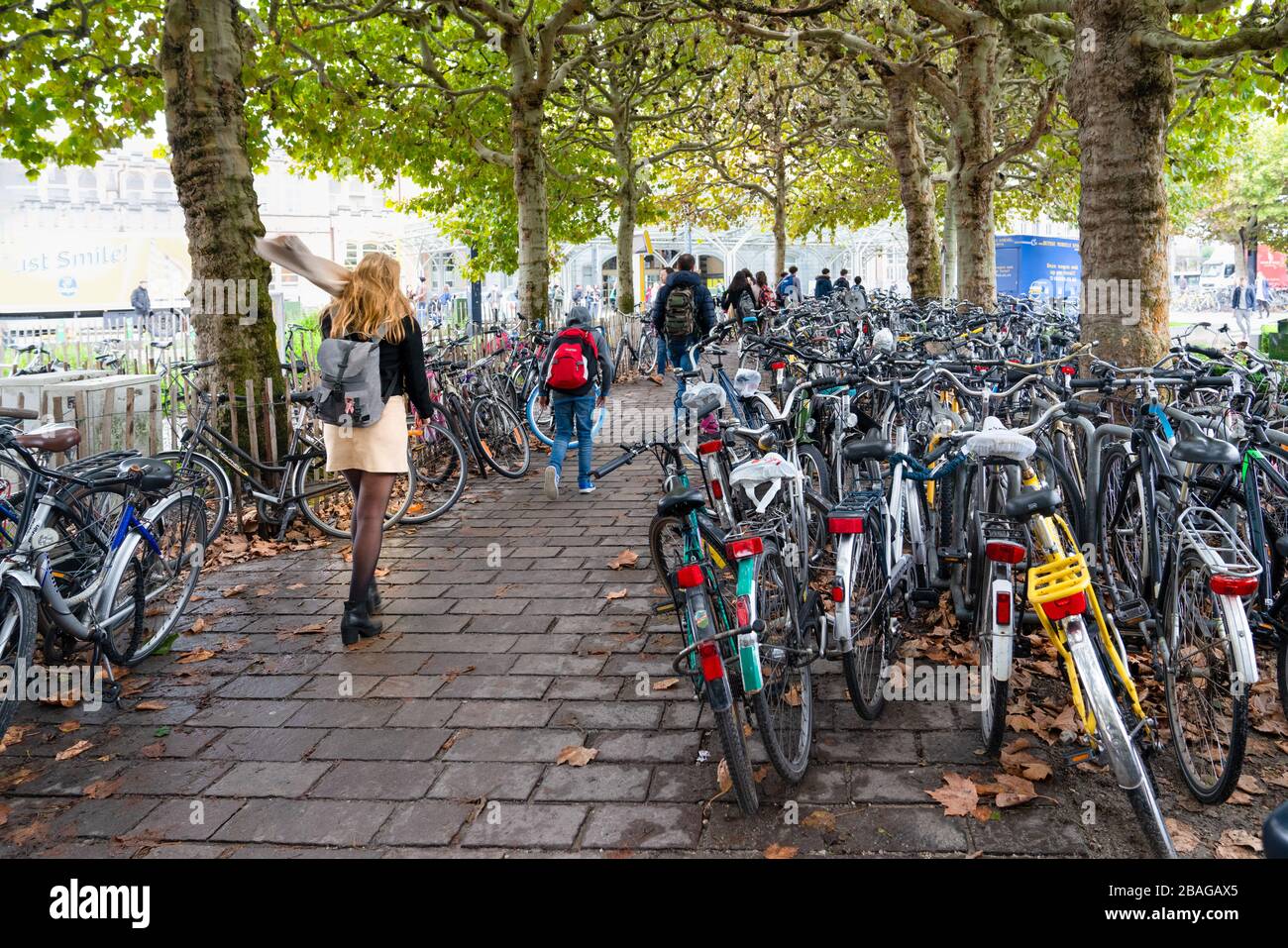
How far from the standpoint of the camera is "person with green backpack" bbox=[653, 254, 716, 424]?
43.5 ft

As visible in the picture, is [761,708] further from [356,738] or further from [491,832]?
[356,738]

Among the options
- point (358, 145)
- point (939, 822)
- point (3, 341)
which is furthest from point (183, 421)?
point (358, 145)

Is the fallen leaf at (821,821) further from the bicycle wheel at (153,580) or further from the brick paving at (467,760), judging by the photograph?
the bicycle wheel at (153,580)

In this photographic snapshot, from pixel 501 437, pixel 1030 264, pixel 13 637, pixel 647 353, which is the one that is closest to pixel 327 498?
pixel 501 437

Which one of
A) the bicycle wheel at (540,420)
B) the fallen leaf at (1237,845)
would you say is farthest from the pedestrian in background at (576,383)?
the fallen leaf at (1237,845)

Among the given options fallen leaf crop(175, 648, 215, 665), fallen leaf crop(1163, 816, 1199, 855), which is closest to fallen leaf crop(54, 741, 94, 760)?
fallen leaf crop(175, 648, 215, 665)

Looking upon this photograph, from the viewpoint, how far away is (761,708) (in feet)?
11.1

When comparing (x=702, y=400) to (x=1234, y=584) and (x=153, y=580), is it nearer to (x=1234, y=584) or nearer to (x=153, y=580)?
(x=1234, y=584)

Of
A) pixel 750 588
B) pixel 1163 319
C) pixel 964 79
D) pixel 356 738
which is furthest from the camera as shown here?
pixel 964 79

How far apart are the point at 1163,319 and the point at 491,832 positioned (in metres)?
5.80

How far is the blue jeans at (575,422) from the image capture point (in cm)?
880

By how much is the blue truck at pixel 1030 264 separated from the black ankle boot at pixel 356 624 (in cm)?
→ 3522

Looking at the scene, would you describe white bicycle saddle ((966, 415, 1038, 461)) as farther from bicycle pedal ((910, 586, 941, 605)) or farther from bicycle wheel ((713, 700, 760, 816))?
bicycle pedal ((910, 586, 941, 605))

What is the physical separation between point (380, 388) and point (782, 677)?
9.70 feet
